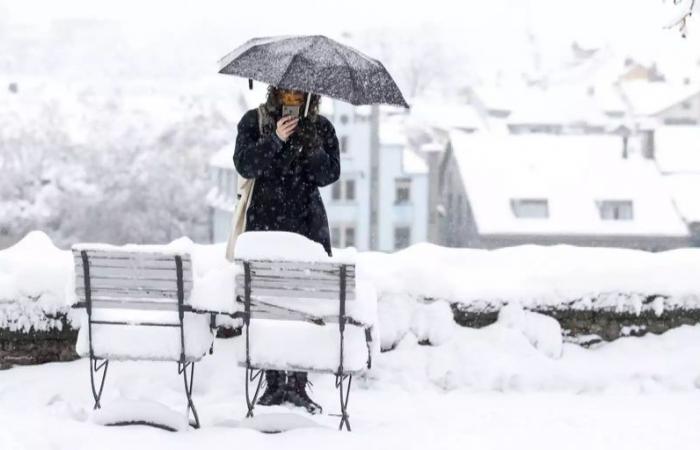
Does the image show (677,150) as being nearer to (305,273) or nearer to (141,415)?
(305,273)

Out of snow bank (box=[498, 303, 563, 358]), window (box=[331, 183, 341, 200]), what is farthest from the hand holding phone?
window (box=[331, 183, 341, 200])

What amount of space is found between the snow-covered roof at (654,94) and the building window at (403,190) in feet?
96.9

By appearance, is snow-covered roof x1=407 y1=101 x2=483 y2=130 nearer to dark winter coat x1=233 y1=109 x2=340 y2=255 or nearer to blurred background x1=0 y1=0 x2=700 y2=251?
blurred background x1=0 y1=0 x2=700 y2=251

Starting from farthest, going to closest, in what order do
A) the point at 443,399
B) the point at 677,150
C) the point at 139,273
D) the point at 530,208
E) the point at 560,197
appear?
the point at 677,150, the point at 560,197, the point at 530,208, the point at 443,399, the point at 139,273

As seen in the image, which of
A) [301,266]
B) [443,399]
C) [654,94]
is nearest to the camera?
[301,266]

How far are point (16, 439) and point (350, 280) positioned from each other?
1.64 m

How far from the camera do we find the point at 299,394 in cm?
589

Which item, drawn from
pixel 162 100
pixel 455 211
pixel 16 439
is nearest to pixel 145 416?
pixel 16 439

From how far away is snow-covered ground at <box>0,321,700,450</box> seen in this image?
17.0 ft

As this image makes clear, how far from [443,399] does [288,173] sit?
1.74 meters

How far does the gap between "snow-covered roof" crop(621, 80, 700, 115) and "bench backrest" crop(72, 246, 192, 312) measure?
230 feet

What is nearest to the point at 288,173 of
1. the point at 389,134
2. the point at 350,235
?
the point at 350,235

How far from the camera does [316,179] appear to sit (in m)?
5.75

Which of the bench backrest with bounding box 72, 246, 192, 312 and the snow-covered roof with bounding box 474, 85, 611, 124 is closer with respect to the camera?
the bench backrest with bounding box 72, 246, 192, 312
